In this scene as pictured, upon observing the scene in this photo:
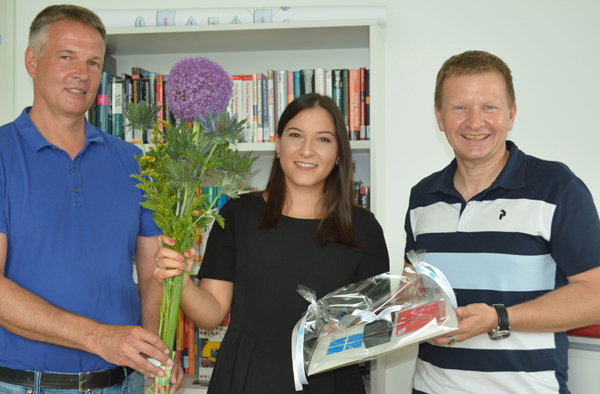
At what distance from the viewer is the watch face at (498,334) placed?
4.27ft

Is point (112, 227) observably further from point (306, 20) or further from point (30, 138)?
point (306, 20)

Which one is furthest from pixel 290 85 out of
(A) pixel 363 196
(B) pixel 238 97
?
(A) pixel 363 196

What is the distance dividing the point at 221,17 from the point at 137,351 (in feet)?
5.73

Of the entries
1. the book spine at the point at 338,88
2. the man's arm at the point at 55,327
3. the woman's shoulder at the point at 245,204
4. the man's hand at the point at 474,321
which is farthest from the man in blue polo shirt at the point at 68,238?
the book spine at the point at 338,88

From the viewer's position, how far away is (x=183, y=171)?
1.14 metres

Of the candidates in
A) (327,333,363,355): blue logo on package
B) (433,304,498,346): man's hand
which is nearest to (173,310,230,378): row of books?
(327,333,363,355): blue logo on package

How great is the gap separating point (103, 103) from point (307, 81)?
1.02 meters

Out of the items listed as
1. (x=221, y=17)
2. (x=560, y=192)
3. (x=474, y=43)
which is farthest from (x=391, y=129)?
(x=560, y=192)

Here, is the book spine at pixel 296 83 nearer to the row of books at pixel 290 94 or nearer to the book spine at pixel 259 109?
the row of books at pixel 290 94

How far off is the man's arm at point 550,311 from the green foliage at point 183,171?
690mm

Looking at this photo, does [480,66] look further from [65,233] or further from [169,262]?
[65,233]

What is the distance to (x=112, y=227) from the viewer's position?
1515mm

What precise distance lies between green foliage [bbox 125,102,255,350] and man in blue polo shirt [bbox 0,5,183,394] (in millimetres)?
254

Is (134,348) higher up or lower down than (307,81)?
lower down
